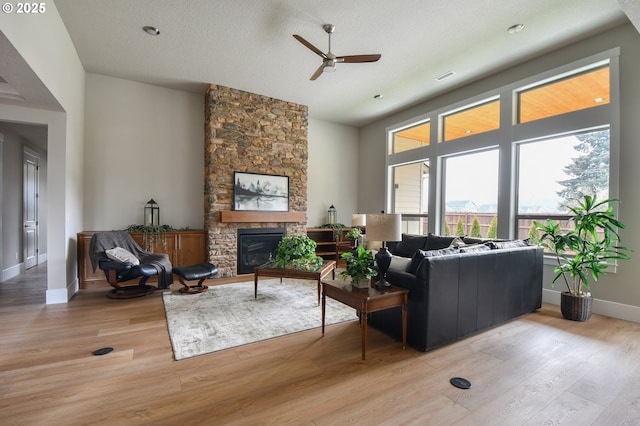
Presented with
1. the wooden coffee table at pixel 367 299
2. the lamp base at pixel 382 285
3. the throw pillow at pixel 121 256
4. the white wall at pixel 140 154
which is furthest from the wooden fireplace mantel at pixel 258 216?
the lamp base at pixel 382 285

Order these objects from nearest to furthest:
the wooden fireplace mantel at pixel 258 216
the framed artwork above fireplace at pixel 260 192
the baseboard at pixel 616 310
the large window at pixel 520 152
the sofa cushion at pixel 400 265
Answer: the sofa cushion at pixel 400 265 < the baseboard at pixel 616 310 < the large window at pixel 520 152 < the wooden fireplace mantel at pixel 258 216 < the framed artwork above fireplace at pixel 260 192

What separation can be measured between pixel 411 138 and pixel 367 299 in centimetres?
526

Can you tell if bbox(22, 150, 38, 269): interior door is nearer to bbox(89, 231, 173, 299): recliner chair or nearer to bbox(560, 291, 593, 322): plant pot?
bbox(89, 231, 173, 299): recliner chair

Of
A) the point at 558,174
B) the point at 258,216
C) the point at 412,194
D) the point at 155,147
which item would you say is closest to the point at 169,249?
the point at 258,216

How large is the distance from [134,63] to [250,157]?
237 centimetres

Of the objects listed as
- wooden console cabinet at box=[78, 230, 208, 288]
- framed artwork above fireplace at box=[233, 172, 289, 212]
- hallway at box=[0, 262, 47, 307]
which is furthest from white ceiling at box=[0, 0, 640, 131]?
hallway at box=[0, 262, 47, 307]

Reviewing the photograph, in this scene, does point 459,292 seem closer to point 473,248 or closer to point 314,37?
point 473,248

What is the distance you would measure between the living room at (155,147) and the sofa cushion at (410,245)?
180 centimetres

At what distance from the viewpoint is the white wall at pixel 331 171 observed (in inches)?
291

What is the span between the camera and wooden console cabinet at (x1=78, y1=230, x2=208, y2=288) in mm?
4434

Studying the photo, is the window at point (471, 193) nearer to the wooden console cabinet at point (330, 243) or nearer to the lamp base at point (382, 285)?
the wooden console cabinet at point (330, 243)

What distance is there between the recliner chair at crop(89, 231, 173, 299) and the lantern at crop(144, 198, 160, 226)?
37.2 inches

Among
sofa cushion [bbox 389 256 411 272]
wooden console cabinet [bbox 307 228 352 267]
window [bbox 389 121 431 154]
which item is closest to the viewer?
sofa cushion [bbox 389 256 411 272]

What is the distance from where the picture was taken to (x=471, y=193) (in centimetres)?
530
